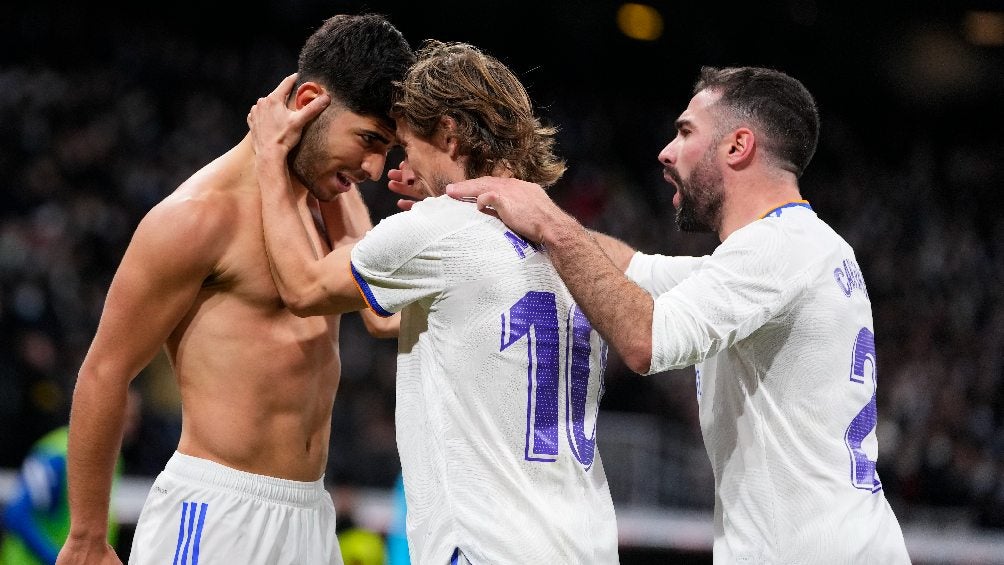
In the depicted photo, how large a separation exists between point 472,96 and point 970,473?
32.6 ft

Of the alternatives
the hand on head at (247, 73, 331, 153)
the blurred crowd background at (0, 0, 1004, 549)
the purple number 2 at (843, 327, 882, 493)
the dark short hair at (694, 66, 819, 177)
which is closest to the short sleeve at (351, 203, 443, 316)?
the hand on head at (247, 73, 331, 153)

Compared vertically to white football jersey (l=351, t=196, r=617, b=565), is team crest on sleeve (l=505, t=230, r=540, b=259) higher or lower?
higher

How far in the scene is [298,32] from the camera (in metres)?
15.2

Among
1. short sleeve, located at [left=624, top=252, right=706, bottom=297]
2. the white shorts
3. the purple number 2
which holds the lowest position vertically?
the white shorts

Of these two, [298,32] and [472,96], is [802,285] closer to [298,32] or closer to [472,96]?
[472,96]

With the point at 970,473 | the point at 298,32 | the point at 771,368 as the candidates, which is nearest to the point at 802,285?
the point at 771,368

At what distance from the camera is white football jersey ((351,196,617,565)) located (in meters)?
2.58

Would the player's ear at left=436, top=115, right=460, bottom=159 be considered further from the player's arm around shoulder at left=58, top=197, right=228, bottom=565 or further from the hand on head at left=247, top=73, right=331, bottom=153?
the player's arm around shoulder at left=58, top=197, right=228, bottom=565

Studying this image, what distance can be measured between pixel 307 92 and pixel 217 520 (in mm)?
1258

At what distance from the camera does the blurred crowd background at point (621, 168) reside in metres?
9.48

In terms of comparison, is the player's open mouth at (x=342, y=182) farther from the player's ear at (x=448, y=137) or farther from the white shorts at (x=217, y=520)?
the white shorts at (x=217, y=520)

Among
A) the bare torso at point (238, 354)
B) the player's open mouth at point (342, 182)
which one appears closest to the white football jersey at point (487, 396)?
the bare torso at point (238, 354)

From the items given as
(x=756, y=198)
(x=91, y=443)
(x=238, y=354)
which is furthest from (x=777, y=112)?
(x=91, y=443)

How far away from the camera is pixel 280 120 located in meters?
3.14
